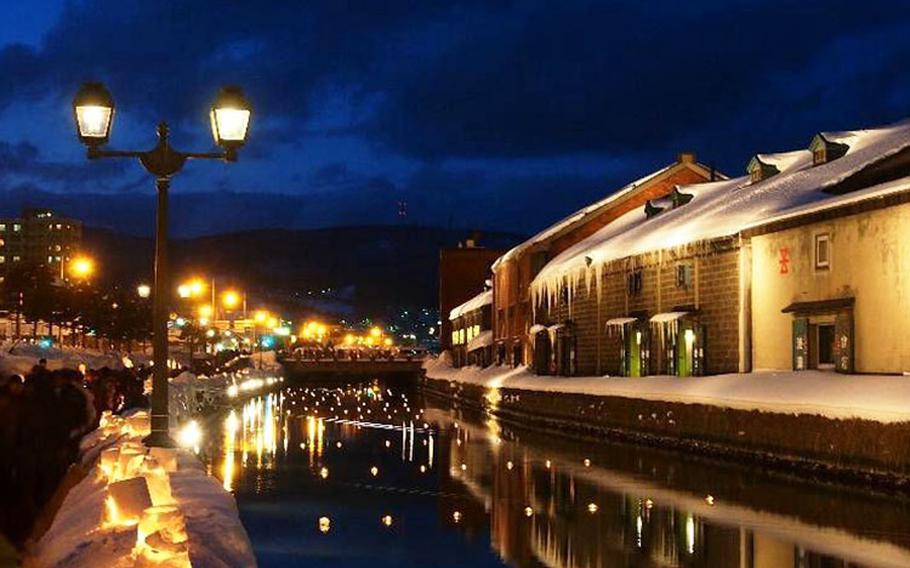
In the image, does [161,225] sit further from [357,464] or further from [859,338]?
[859,338]

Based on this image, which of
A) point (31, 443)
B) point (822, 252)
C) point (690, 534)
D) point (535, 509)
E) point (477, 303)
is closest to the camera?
point (31, 443)

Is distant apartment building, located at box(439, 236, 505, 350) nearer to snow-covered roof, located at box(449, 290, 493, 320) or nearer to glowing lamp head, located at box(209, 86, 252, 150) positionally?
snow-covered roof, located at box(449, 290, 493, 320)

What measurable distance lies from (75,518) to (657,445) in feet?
76.1

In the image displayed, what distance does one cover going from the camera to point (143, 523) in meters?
9.30

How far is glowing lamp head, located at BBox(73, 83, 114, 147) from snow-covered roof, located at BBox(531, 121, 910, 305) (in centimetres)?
1969

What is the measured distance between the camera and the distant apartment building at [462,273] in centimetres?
11769

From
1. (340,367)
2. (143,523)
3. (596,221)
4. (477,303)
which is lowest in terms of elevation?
(143,523)

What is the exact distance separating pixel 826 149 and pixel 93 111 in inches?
1108

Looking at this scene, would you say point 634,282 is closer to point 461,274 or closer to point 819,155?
point 819,155

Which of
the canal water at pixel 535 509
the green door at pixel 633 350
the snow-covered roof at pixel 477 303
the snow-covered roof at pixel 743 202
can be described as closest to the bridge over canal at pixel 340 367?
the snow-covered roof at pixel 477 303

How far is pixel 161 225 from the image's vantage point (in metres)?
18.6

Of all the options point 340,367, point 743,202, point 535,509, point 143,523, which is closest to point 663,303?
point 743,202

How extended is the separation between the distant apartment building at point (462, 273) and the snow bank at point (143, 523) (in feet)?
333

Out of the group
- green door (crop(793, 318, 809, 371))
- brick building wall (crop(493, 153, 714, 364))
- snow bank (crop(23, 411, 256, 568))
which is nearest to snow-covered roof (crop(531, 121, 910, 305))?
green door (crop(793, 318, 809, 371))
